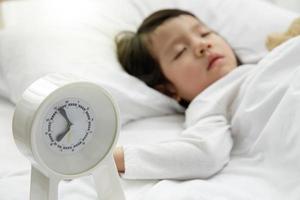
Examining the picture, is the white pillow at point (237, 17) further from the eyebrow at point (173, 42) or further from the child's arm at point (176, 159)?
the child's arm at point (176, 159)

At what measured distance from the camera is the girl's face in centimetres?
125

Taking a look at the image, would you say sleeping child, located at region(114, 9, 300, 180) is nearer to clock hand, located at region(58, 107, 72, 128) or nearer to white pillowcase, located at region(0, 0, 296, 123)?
white pillowcase, located at region(0, 0, 296, 123)

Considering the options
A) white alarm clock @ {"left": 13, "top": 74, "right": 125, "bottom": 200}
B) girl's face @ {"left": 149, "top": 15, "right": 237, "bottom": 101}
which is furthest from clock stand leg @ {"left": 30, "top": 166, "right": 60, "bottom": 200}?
girl's face @ {"left": 149, "top": 15, "right": 237, "bottom": 101}

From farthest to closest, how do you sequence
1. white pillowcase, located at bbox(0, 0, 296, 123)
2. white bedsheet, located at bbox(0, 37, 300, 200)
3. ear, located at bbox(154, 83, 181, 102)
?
ear, located at bbox(154, 83, 181, 102) → white pillowcase, located at bbox(0, 0, 296, 123) → white bedsheet, located at bbox(0, 37, 300, 200)

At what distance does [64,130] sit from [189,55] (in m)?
0.64

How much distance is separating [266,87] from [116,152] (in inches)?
13.4

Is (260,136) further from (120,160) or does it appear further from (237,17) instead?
(237,17)

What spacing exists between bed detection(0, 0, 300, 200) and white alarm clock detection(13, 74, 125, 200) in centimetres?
15

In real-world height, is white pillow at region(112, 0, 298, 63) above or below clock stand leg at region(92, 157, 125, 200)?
below

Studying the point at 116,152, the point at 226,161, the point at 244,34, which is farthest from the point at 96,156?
the point at 244,34

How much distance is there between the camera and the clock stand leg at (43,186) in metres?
0.69

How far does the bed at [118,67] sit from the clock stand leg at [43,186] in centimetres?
14

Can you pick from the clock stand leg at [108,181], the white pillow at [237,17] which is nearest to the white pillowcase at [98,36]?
the white pillow at [237,17]

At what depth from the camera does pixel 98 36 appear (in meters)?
1.36
